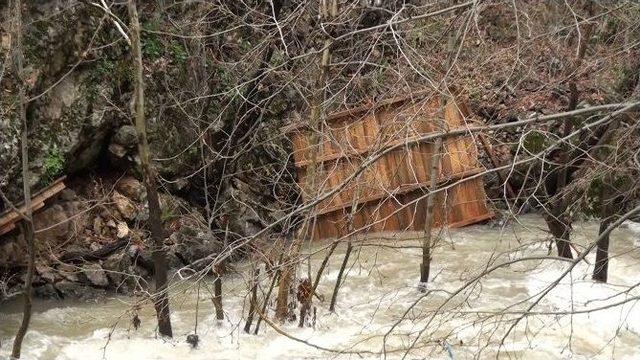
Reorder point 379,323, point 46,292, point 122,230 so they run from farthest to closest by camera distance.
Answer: point 122,230 < point 46,292 < point 379,323

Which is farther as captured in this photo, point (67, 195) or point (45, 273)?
point (67, 195)

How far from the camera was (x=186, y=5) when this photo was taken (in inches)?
400

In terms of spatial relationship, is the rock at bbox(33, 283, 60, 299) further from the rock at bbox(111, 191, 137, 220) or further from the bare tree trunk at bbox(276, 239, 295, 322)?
the bare tree trunk at bbox(276, 239, 295, 322)

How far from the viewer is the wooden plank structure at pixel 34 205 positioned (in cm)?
749

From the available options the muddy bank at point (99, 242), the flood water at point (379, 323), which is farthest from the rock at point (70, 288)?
the flood water at point (379, 323)

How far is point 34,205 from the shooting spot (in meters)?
7.92

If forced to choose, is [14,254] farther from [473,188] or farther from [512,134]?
[512,134]

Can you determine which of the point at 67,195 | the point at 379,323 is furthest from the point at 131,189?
the point at 379,323

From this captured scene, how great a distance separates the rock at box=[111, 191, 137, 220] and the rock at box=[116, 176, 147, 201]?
0.08 metres

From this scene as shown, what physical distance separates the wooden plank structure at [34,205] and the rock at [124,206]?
0.83 m

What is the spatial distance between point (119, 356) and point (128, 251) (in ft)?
7.87

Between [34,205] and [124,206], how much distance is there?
4.31ft

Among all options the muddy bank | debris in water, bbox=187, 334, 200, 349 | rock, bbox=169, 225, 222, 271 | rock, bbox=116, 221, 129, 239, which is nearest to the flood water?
debris in water, bbox=187, 334, 200, 349

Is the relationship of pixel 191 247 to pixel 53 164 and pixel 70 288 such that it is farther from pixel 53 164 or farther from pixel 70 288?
pixel 53 164
